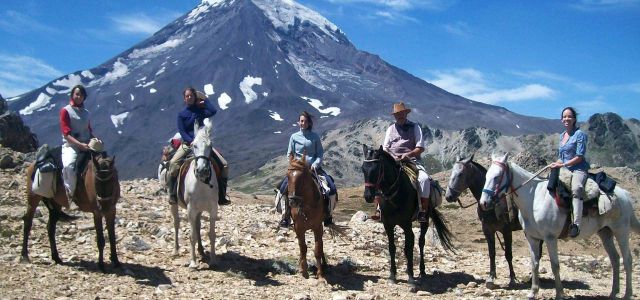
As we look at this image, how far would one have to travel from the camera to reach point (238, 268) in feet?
39.7

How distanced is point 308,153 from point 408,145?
1.98 m

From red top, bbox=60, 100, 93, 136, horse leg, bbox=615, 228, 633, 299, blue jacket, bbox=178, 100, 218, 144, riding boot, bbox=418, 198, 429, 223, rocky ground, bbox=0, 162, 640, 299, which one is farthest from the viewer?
blue jacket, bbox=178, 100, 218, 144

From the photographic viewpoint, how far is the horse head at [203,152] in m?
11.2

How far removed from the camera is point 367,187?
10906 mm

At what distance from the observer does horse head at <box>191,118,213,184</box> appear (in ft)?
36.9

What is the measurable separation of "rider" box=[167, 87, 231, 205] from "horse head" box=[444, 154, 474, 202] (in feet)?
14.4

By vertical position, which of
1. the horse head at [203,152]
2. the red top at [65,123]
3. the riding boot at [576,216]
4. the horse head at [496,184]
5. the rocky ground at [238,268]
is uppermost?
the red top at [65,123]

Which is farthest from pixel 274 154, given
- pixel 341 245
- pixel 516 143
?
pixel 341 245

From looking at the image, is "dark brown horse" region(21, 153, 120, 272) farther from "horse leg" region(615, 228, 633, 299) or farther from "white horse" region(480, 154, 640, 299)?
"horse leg" region(615, 228, 633, 299)

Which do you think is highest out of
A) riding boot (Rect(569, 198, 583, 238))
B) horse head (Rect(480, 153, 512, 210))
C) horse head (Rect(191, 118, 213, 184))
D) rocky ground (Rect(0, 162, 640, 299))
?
horse head (Rect(191, 118, 213, 184))

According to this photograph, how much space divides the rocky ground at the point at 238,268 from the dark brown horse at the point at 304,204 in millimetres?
576

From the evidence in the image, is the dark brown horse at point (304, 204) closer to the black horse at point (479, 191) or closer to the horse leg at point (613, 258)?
the black horse at point (479, 191)

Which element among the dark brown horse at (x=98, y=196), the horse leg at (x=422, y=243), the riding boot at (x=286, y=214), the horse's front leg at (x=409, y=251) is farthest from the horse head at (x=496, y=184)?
the dark brown horse at (x=98, y=196)

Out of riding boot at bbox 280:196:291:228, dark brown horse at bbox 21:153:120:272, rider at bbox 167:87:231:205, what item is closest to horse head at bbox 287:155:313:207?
riding boot at bbox 280:196:291:228
